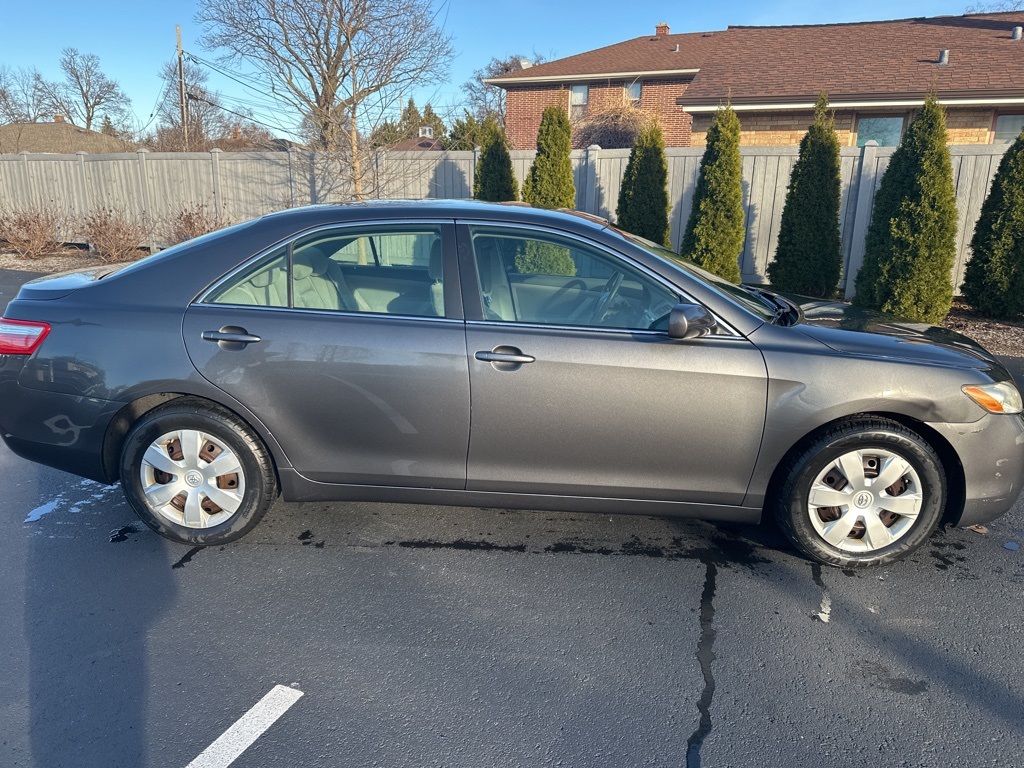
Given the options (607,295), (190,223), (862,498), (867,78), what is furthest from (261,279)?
(867,78)

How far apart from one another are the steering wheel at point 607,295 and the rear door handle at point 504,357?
39cm

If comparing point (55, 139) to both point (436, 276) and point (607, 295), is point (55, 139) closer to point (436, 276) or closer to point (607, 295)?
point (436, 276)

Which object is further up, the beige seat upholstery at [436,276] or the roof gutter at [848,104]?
the roof gutter at [848,104]

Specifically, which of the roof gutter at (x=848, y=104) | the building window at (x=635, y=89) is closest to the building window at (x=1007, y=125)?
the roof gutter at (x=848, y=104)

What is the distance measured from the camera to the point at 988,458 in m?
3.27

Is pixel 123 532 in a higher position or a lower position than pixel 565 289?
lower

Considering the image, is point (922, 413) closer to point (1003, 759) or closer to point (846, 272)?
point (1003, 759)

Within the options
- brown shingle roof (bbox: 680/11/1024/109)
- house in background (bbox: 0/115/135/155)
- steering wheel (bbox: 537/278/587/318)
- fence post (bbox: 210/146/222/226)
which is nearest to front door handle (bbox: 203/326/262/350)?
steering wheel (bbox: 537/278/587/318)

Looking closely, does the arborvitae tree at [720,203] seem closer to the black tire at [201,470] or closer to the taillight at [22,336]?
the black tire at [201,470]

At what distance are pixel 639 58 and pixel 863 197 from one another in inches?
717

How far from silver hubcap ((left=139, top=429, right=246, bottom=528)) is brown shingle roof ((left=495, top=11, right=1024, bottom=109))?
14373 mm

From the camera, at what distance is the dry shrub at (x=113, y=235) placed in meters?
14.7

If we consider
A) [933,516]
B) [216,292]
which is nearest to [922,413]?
[933,516]

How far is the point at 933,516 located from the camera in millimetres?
3330
